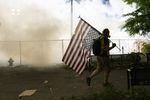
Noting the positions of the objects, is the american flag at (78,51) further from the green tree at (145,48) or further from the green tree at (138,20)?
the green tree at (145,48)

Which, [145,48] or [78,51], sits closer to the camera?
[78,51]

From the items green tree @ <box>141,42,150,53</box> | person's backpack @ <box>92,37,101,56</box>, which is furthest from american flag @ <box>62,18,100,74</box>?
green tree @ <box>141,42,150,53</box>

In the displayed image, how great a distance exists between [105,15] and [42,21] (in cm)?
1118

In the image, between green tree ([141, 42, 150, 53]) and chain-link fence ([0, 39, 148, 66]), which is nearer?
green tree ([141, 42, 150, 53])

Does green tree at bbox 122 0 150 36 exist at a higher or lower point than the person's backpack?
higher

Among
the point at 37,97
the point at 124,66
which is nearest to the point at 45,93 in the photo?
the point at 37,97

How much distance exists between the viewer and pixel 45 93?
48.3 feet

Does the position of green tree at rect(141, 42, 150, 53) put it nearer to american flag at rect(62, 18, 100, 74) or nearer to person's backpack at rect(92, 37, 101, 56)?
american flag at rect(62, 18, 100, 74)

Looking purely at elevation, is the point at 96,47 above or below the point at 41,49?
below

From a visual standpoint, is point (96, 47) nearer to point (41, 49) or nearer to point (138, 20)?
point (138, 20)

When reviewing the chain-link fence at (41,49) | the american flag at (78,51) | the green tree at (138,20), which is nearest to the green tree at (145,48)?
the chain-link fence at (41,49)

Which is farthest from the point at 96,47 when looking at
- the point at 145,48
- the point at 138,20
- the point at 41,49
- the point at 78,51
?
the point at 41,49

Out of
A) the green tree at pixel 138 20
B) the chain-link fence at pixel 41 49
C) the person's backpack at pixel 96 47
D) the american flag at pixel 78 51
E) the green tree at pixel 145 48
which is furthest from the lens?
the chain-link fence at pixel 41 49

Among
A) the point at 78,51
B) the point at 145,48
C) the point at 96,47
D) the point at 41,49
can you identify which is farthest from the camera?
the point at 41,49
